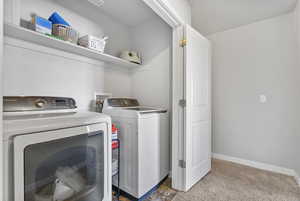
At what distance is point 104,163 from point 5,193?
1.81ft

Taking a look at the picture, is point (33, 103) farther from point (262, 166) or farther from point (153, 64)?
point (262, 166)

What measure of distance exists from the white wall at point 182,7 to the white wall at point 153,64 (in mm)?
276

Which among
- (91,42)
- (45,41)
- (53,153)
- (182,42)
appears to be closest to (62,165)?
(53,153)

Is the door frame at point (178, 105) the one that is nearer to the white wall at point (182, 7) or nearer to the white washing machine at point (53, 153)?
the white wall at point (182, 7)

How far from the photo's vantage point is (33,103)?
3.58 feet

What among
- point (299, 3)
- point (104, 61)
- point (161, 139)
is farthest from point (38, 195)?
point (299, 3)

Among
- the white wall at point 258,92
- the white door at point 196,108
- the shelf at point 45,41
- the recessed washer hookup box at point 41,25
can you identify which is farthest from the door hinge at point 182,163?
the recessed washer hookup box at point 41,25

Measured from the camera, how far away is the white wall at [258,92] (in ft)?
6.77

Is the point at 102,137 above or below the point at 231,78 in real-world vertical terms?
below

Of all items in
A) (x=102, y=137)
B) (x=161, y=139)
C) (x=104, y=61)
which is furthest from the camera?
(x=104, y=61)

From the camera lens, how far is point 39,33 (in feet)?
Result: 4.01

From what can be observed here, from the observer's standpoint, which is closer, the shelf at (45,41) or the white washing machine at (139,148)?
the shelf at (45,41)

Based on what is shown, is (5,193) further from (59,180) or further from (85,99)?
(85,99)

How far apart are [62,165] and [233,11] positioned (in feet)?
8.84
